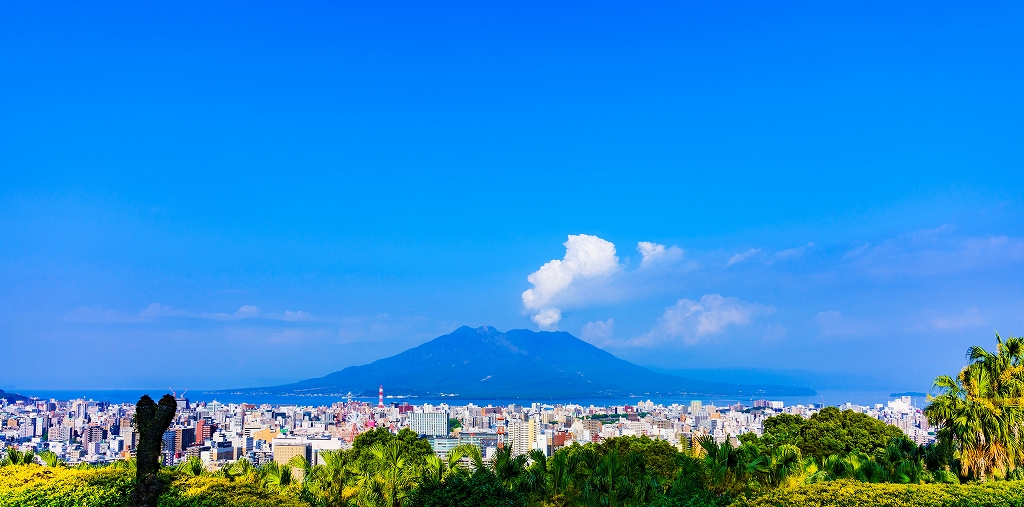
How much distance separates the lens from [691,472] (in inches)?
437

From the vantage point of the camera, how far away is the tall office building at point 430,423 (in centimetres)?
4269

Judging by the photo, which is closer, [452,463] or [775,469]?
[775,469]

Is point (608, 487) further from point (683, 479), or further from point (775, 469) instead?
point (775, 469)

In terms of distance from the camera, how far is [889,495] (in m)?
8.41

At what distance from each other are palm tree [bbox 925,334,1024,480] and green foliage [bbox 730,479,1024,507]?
3.51 feet

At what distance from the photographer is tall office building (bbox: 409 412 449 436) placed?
4269 cm

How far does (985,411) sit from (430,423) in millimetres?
36183

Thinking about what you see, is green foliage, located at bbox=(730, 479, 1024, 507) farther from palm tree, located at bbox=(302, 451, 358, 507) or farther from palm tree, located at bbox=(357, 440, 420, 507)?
palm tree, located at bbox=(302, 451, 358, 507)

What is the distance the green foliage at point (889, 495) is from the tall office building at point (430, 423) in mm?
34989

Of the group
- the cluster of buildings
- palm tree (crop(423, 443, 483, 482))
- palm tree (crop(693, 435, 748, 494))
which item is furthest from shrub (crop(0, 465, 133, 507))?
the cluster of buildings

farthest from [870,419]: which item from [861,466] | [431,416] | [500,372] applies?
[500,372]

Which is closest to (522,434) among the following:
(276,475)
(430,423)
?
(430,423)

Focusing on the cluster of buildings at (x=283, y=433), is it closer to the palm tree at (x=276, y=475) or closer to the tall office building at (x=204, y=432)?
the tall office building at (x=204, y=432)

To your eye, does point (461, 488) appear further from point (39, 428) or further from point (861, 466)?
point (39, 428)
